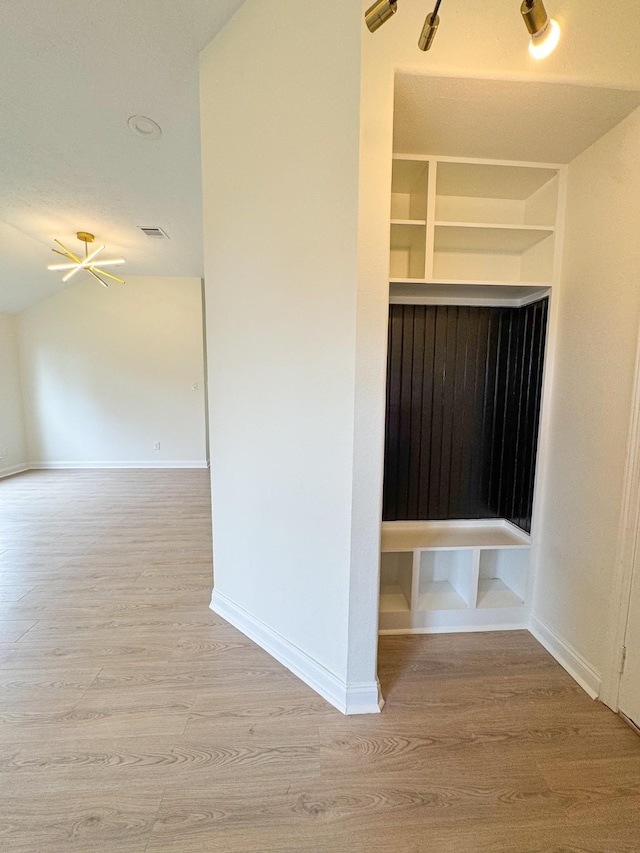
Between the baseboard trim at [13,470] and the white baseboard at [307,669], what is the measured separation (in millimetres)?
4848

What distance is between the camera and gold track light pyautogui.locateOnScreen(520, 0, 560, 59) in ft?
2.32

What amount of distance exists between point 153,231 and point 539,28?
3802 millimetres

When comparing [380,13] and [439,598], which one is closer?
[380,13]

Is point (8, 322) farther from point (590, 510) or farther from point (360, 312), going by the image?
point (590, 510)

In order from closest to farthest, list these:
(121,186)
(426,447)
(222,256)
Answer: (222,256) → (426,447) → (121,186)

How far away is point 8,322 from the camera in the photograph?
4895mm

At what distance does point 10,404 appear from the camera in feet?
16.1

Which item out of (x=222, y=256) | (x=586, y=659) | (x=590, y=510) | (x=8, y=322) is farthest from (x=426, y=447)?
(x=8, y=322)

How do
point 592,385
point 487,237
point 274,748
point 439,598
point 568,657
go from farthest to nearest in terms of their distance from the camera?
1. point 439,598
2. point 487,237
3. point 568,657
4. point 592,385
5. point 274,748

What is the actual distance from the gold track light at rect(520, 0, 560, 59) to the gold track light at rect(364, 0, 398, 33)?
10.5 inches

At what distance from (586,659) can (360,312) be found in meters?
1.82

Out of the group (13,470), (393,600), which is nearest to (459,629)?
(393,600)

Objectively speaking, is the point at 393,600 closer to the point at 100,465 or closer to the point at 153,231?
the point at 153,231

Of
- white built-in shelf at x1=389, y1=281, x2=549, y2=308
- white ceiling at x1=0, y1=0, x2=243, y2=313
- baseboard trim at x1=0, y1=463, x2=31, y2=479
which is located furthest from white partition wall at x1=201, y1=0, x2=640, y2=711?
baseboard trim at x1=0, y1=463, x2=31, y2=479
